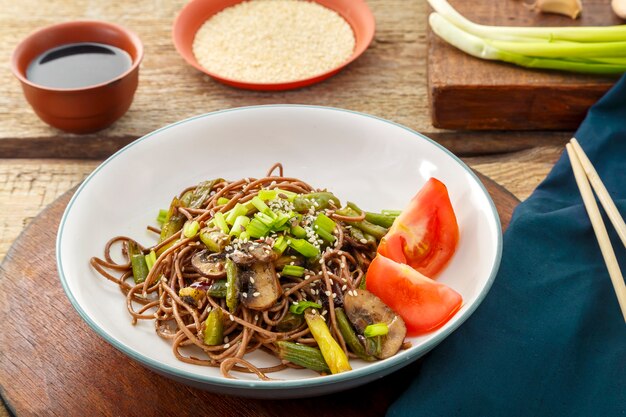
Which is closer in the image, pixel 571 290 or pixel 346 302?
pixel 346 302

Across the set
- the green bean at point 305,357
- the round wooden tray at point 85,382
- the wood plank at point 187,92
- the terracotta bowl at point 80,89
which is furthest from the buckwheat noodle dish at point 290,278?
the wood plank at point 187,92

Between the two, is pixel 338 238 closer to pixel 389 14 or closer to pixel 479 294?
pixel 479 294

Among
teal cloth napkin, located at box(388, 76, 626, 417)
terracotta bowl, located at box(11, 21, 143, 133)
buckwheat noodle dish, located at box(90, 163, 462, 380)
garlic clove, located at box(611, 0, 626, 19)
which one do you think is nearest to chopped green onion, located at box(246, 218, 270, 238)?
buckwheat noodle dish, located at box(90, 163, 462, 380)

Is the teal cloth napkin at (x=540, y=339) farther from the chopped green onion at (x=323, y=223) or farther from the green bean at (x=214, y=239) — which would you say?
the green bean at (x=214, y=239)

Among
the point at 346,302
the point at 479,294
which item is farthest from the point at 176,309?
the point at 479,294

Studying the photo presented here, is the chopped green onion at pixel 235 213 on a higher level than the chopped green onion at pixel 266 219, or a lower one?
lower

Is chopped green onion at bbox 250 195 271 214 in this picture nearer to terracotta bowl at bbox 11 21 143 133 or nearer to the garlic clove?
terracotta bowl at bbox 11 21 143 133
